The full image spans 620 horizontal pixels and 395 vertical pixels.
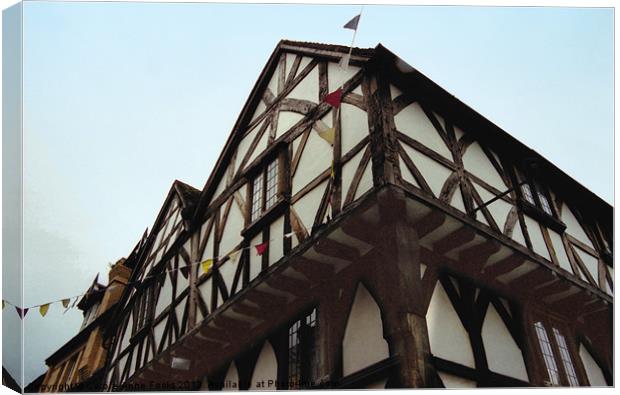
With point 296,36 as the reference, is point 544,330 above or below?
below

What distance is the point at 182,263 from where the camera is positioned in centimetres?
922

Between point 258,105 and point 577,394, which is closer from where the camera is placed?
point 577,394

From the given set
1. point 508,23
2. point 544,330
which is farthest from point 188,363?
point 508,23

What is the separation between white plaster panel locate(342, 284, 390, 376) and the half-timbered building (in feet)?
0.06

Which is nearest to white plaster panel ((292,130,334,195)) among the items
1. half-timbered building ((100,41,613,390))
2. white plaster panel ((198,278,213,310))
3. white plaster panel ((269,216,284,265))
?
half-timbered building ((100,41,613,390))

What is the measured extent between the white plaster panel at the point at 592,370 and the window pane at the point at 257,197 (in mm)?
4469

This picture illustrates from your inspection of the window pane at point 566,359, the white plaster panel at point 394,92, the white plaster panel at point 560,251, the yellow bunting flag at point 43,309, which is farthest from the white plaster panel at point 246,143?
the window pane at point 566,359

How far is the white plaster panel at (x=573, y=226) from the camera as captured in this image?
26.5 ft

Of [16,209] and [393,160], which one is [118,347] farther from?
[393,160]

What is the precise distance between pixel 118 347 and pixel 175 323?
3053mm

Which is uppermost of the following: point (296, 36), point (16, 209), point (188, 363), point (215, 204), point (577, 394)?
point (296, 36)

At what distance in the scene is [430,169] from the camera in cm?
593

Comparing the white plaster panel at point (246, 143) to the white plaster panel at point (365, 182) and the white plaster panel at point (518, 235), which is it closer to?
the white plaster panel at point (365, 182)

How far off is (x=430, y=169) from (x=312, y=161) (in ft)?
4.80
